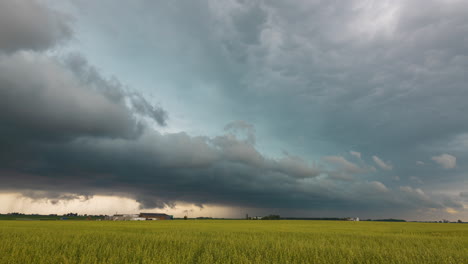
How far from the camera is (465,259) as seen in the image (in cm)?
1294

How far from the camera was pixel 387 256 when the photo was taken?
1277 cm

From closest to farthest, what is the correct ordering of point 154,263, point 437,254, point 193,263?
point 154,263
point 193,263
point 437,254

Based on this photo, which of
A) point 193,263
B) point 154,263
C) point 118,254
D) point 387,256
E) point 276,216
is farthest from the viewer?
point 276,216

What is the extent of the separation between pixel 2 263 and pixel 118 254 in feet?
12.8

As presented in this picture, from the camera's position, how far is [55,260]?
32.7ft

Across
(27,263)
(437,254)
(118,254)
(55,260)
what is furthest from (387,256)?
(27,263)

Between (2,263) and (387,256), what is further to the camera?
(387,256)

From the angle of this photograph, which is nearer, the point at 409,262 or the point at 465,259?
the point at 409,262

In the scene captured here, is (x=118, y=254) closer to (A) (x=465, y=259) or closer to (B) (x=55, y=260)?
(B) (x=55, y=260)

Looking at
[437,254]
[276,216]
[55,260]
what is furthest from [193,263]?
[276,216]

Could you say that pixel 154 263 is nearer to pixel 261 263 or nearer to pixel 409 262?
pixel 261 263

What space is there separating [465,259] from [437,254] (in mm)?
1082

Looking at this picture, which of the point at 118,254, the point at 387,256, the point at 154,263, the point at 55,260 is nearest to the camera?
the point at 154,263

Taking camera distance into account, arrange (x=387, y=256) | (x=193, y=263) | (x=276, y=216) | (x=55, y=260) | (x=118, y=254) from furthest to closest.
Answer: (x=276, y=216) → (x=387, y=256) → (x=118, y=254) → (x=193, y=263) → (x=55, y=260)
